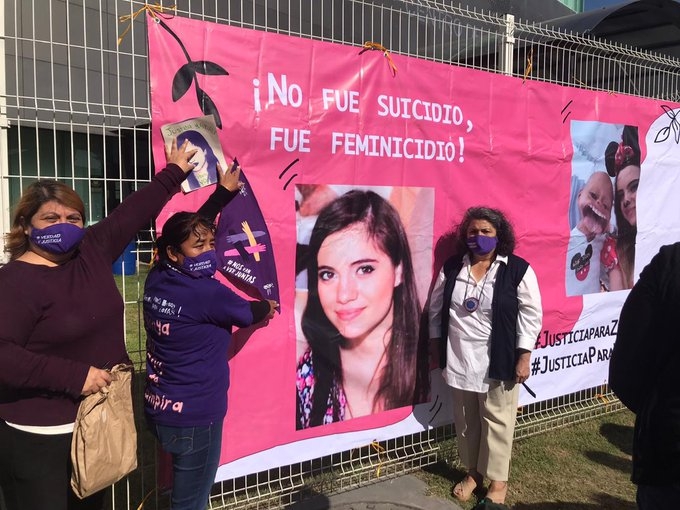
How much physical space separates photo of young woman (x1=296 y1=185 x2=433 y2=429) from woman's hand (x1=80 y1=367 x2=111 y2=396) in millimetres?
1271

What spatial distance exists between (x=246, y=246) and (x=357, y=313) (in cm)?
86

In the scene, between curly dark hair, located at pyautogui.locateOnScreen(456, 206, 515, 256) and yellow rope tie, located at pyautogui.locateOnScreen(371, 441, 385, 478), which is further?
yellow rope tie, located at pyautogui.locateOnScreen(371, 441, 385, 478)

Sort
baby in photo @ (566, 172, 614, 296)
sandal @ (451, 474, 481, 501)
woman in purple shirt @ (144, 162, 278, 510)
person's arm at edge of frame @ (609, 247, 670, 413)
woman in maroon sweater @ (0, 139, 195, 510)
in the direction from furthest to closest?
baby in photo @ (566, 172, 614, 296) < sandal @ (451, 474, 481, 501) < woman in purple shirt @ (144, 162, 278, 510) < woman in maroon sweater @ (0, 139, 195, 510) < person's arm at edge of frame @ (609, 247, 670, 413)

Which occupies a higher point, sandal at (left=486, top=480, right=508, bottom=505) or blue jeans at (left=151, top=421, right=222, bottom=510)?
blue jeans at (left=151, top=421, right=222, bottom=510)

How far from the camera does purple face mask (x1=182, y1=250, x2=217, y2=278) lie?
2.39 meters

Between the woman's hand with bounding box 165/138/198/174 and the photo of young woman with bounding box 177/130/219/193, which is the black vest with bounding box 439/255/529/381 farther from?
the woman's hand with bounding box 165/138/198/174

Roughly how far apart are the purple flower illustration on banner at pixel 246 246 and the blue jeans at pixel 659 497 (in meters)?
1.99

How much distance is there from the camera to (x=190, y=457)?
8.05 feet

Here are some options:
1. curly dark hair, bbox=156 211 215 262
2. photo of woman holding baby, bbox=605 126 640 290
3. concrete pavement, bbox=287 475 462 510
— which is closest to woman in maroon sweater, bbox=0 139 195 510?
curly dark hair, bbox=156 211 215 262

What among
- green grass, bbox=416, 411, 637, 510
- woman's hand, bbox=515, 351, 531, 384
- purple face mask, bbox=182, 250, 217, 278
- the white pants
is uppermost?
purple face mask, bbox=182, 250, 217, 278

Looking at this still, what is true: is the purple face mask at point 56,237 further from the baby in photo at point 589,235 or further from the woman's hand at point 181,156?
the baby in photo at point 589,235

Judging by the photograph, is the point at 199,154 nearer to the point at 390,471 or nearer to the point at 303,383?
the point at 303,383

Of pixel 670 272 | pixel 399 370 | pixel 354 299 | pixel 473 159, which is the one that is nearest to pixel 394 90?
pixel 473 159

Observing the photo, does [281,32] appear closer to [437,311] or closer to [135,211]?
[135,211]
